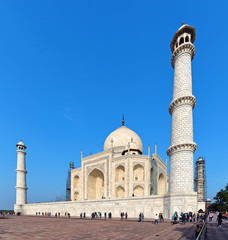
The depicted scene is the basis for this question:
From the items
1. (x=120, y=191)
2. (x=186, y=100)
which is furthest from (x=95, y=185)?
(x=186, y=100)

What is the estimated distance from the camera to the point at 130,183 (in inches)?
1005

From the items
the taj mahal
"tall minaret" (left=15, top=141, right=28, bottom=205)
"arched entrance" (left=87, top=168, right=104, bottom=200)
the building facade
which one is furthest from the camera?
"tall minaret" (left=15, top=141, right=28, bottom=205)

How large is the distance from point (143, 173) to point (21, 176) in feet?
77.8

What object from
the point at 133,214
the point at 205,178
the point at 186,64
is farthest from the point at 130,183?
the point at 205,178

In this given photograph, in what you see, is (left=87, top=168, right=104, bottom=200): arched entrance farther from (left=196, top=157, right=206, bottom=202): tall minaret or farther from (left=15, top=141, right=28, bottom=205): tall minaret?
(left=196, top=157, right=206, bottom=202): tall minaret

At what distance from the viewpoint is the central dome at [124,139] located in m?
33.8

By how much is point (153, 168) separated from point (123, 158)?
487 cm

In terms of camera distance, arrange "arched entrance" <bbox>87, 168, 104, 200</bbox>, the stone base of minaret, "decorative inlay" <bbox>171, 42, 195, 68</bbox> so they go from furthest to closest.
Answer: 1. "arched entrance" <bbox>87, 168, 104, 200</bbox>
2. "decorative inlay" <bbox>171, 42, 195, 68</bbox>
3. the stone base of minaret

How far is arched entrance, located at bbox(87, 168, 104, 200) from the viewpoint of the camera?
3095 cm

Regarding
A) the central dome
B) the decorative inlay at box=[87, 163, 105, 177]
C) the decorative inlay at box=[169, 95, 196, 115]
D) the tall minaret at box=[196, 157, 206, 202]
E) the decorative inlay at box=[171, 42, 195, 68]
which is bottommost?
the tall minaret at box=[196, 157, 206, 202]

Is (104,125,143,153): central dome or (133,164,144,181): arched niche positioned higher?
(104,125,143,153): central dome

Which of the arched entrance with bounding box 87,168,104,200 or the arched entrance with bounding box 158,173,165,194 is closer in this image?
the arched entrance with bounding box 87,168,104,200

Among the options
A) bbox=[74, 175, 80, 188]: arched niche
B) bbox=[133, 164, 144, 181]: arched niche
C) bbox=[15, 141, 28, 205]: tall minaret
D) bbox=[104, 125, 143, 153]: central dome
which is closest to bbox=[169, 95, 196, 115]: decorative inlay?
bbox=[133, 164, 144, 181]: arched niche

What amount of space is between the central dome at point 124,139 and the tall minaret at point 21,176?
16565mm
